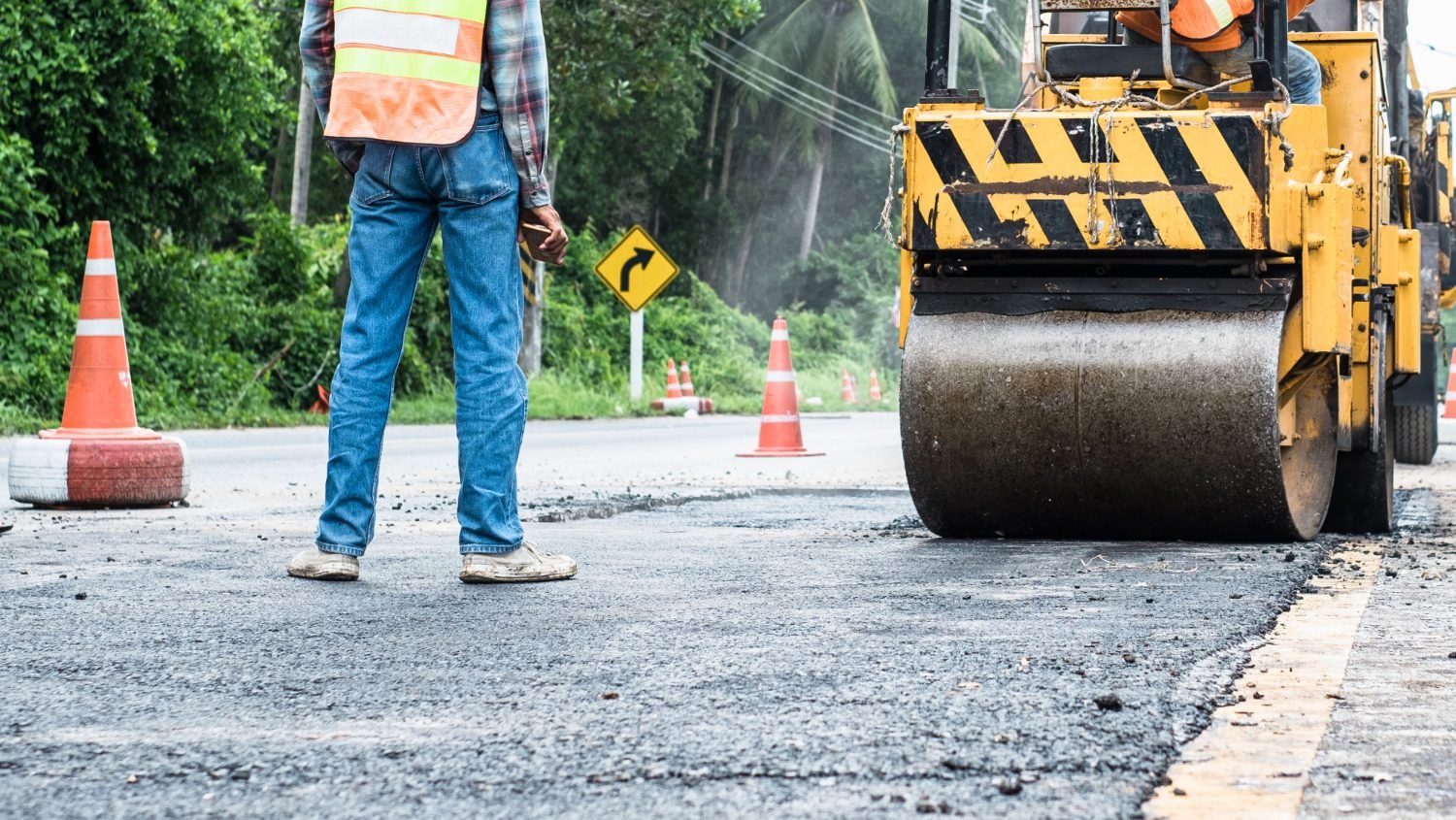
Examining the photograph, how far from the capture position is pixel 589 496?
28.7ft

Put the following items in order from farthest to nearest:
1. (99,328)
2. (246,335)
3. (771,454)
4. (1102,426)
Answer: (246,335)
(771,454)
(99,328)
(1102,426)

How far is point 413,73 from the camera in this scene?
4840 millimetres

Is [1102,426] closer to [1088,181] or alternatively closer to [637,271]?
[1088,181]

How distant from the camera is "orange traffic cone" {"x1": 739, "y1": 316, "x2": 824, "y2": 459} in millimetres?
13266

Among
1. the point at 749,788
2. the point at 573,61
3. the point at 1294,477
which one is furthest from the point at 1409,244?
the point at 573,61

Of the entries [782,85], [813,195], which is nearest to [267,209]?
[782,85]

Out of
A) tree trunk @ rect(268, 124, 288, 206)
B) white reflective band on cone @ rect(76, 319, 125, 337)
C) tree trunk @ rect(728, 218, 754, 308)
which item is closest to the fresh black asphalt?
white reflective band on cone @ rect(76, 319, 125, 337)

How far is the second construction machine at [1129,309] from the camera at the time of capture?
5.78m

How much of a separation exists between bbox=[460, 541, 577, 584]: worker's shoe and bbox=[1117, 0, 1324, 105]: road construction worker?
289 cm

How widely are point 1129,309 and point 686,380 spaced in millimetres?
24040

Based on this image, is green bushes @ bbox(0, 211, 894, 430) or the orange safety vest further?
green bushes @ bbox(0, 211, 894, 430)

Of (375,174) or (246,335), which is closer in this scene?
(375,174)

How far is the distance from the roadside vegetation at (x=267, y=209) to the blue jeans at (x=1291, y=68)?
10.9 meters

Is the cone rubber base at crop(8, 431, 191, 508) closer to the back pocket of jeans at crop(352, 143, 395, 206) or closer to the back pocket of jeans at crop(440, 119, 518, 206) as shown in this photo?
the back pocket of jeans at crop(352, 143, 395, 206)
